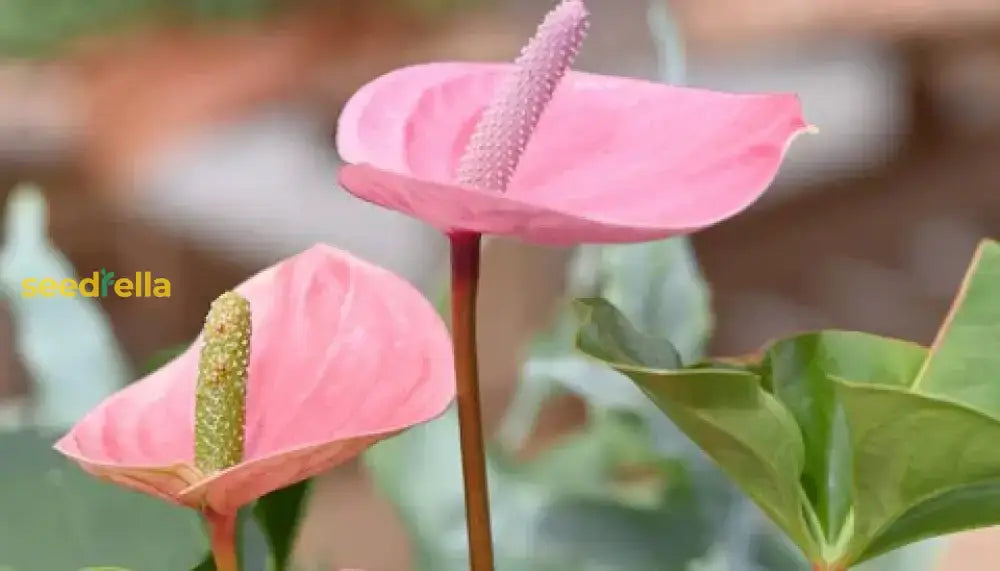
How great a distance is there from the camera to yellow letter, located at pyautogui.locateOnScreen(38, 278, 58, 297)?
1.22 feet

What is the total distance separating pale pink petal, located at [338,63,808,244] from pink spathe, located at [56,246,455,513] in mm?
40

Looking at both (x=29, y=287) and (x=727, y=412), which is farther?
(x=29, y=287)

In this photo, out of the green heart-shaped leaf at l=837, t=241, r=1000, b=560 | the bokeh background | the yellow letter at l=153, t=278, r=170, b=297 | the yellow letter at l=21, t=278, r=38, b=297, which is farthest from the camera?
the bokeh background

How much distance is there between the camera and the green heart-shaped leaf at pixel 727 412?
20cm

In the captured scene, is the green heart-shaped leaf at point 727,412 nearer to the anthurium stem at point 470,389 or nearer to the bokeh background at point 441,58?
the anthurium stem at point 470,389

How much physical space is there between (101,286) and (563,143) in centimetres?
40

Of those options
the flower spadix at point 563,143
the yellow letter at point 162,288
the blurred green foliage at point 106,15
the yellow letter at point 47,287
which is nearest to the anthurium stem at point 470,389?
the flower spadix at point 563,143

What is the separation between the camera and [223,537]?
235mm

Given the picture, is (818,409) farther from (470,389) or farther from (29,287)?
(29,287)

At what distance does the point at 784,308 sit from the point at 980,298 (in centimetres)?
71

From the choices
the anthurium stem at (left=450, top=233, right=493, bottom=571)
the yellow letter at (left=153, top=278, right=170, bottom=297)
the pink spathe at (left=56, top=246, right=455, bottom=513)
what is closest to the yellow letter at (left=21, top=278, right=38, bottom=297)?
the pink spathe at (left=56, top=246, right=455, bottom=513)

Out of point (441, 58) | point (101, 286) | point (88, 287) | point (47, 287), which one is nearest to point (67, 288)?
point (47, 287)

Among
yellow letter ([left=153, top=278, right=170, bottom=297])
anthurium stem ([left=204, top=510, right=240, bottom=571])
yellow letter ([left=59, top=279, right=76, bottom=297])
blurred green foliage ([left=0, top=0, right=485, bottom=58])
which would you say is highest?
blurred green foliage ([left=0, top=0, right=485, bottom=58])

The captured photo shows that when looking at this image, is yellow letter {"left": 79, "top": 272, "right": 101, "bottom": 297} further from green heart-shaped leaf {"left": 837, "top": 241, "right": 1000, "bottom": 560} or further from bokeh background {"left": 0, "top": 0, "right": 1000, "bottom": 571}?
green heart-shaped leaf {"left": 837, "top": 241, "right": 1000, "bottom": 560}
